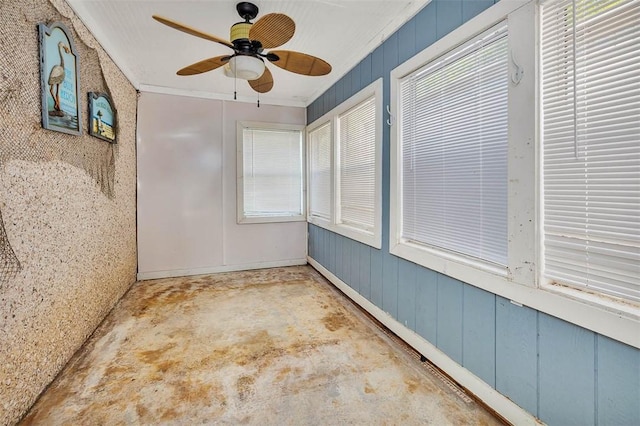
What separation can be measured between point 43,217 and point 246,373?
1.51 meters

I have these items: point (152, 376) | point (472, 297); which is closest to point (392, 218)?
point (472, 297)

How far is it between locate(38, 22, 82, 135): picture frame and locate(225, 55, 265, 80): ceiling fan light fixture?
102 centimetres

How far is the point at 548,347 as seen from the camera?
1.30m

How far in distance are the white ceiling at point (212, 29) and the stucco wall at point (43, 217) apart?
0.75 ft

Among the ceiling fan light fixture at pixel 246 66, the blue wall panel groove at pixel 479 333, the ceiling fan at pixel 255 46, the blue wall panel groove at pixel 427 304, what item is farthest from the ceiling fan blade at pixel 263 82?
the blue wall panel groove at pixel 479 333

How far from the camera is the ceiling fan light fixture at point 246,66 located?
204 centimetres

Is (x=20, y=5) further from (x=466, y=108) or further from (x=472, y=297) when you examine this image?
(x=472, y=297)

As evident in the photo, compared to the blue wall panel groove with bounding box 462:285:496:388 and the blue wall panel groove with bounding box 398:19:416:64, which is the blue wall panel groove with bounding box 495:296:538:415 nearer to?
the blue wall panel groove with bounding box 462:285:496:388

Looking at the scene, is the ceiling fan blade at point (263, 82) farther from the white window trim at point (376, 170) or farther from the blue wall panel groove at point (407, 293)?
the blue wall panel groove at point (407, 293)

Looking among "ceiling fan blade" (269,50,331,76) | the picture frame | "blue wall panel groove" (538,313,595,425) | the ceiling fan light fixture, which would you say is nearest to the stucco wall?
the picture frame

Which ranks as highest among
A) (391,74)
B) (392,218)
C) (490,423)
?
(391,74)

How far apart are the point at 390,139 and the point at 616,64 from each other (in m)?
1.37

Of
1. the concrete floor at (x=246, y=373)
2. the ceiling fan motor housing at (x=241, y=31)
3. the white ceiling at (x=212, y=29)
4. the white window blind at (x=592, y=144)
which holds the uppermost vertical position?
the white ceiling at (x=212, y=29)

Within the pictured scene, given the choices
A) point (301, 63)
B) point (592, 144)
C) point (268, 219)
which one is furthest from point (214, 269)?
point (592, 144)
